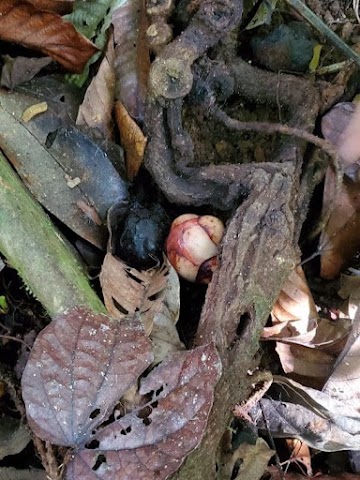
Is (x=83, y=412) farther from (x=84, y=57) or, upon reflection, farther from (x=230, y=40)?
(x=230, y=40)

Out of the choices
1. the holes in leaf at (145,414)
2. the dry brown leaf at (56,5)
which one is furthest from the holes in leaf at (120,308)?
the dry brown leaf at (56,5)

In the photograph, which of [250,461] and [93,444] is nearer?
[93,444]

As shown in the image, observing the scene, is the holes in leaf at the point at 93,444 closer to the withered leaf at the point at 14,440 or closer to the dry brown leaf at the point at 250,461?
the withered leaf at the point at 14,440

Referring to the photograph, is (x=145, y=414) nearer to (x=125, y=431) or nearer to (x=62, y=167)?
(x=125, y=431)

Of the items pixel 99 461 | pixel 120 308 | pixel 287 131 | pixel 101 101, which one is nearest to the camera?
pixel 99 461

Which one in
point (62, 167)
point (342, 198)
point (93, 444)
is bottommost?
point (93, 444)

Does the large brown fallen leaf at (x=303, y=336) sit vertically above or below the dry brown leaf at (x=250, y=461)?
above

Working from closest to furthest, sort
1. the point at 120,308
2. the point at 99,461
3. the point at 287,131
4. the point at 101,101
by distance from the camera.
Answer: the point at 99,461, the point at 120,308, the point at 287,131, the point at 101,101

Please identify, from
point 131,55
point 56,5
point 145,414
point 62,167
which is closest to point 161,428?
point 145,414
